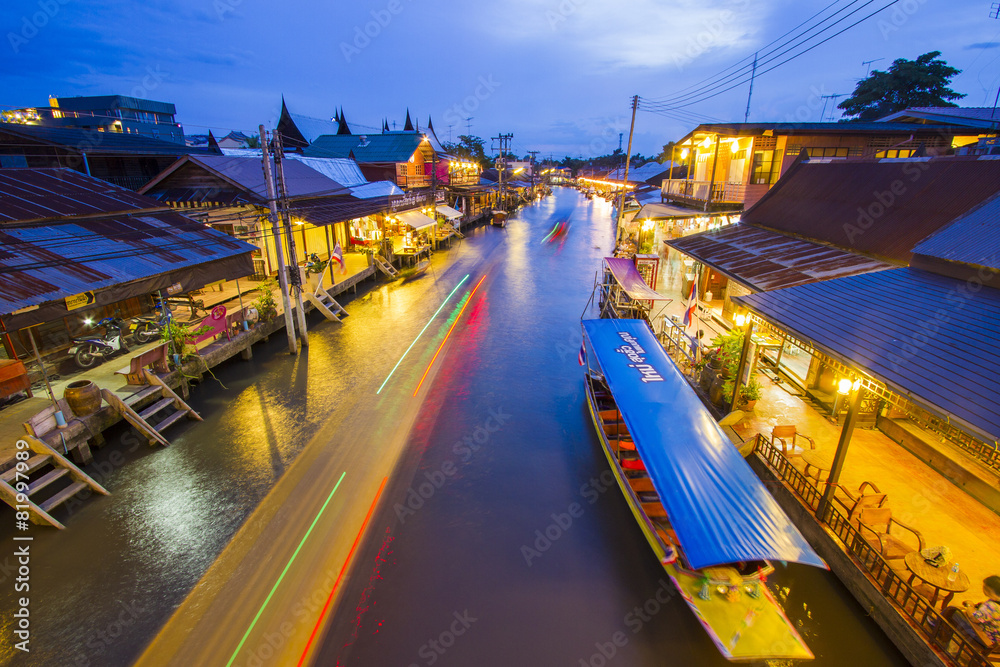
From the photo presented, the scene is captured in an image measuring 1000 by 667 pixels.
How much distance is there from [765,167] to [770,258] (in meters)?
11.2

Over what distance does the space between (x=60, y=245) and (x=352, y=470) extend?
32.6 ft

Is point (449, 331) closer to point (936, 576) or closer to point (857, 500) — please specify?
point (857, 500)

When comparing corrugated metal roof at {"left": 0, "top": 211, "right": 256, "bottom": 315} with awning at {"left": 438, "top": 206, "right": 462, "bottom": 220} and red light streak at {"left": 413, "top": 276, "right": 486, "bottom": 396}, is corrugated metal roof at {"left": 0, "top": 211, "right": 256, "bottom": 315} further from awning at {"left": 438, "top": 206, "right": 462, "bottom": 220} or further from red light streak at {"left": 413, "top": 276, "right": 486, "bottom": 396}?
awning at {"left": 438, "top": 206, "right": 462, "bottom": 220}

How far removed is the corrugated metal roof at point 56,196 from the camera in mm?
12328

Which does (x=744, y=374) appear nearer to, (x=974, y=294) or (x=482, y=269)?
(x=974, y=294)

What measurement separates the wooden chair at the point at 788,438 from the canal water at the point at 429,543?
2.24 m

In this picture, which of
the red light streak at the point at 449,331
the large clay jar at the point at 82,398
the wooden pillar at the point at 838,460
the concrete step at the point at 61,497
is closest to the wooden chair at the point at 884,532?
the wooden pillar at the point at 838,460

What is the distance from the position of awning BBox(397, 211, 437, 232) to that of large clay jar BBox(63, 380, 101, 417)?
75.5 feet

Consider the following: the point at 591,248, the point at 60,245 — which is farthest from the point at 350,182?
the point at 60,245

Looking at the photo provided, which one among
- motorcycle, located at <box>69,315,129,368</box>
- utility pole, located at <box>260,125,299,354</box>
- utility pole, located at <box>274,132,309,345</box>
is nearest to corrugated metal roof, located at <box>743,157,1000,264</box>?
utility pole, located at <box>274,132,309,345</box>

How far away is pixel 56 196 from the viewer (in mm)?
13703

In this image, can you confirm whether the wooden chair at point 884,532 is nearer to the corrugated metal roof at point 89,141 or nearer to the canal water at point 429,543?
the canal water at point 429,543

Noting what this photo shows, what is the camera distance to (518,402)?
Result: 13453 mm

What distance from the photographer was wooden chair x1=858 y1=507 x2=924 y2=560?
664 cm
